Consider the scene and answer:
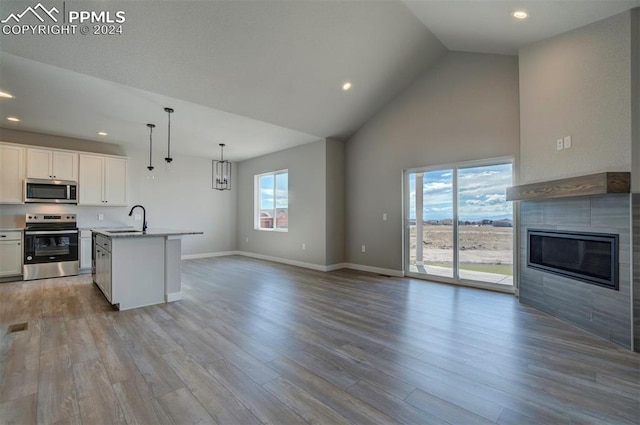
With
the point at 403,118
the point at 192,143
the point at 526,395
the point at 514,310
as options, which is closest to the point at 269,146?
the point at 192,143

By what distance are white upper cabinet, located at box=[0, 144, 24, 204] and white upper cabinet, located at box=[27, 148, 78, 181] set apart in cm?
11

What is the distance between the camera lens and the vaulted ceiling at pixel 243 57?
3008 millimetres

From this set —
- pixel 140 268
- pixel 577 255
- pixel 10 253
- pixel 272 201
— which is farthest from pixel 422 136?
pixel 10 253

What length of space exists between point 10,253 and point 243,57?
525 centimetres

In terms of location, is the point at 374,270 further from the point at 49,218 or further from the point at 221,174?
the point at 49,218

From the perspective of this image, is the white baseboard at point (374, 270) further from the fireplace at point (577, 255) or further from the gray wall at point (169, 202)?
the gray wall at point (169, 202)

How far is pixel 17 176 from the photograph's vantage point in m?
5.06

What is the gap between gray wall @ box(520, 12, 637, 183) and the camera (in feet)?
9.23

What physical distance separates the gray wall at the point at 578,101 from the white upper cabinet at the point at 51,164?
7.74 m

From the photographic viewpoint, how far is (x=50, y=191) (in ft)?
17.6

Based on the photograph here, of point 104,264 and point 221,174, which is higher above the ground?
point 221,174

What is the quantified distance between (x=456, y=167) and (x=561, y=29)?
6.94 ft

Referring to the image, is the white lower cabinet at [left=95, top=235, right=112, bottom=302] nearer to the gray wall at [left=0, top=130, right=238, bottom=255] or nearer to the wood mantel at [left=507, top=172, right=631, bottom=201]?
the gray wall at [left=0, top=130, right=238, bottom=255]

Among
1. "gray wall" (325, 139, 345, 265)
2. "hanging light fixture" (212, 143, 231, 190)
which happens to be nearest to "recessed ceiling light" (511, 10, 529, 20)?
"gray wall" (325, 139, 345, 265)
